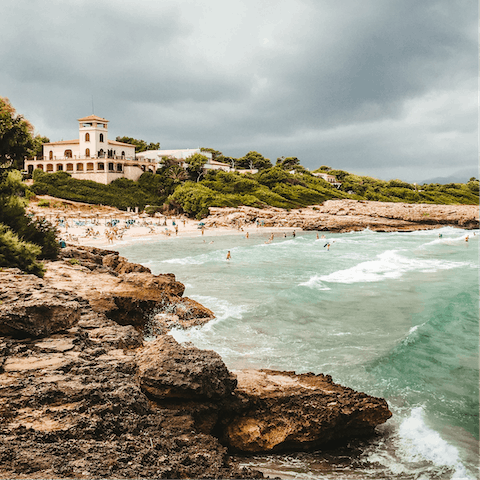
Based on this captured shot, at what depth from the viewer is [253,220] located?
6662cm

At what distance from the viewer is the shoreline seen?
55.3 metres

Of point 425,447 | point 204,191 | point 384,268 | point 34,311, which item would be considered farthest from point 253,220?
point 34,311

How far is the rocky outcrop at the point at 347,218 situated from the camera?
6243 cm

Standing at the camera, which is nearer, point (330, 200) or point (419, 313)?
point (419, 313)

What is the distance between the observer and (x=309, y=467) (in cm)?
590

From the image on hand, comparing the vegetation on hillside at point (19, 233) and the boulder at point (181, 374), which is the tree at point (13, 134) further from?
the boulder at point (181, 374)

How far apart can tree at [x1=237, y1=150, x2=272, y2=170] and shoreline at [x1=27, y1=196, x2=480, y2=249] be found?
35392 mm

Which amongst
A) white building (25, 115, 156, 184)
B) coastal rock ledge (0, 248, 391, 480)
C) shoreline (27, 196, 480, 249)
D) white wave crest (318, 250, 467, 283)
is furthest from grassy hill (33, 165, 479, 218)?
coastal rock ledge (0, 248, 391, 480)

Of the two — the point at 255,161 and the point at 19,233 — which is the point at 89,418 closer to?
the point at 19,233

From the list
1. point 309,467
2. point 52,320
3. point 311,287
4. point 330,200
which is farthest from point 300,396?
point 330,200

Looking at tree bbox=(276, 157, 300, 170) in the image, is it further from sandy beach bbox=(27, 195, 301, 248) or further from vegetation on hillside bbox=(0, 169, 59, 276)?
vegetation on hillside bbox=(0, 169, 59, 276)

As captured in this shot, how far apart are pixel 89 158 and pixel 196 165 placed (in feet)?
67.8

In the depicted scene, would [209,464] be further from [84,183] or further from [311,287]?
[84,183]

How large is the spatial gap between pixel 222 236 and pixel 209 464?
4859cm
